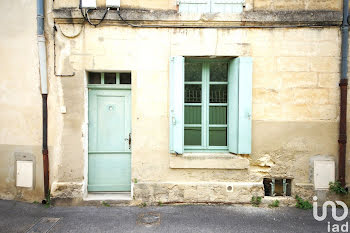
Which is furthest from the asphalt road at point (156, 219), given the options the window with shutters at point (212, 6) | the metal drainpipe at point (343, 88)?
the window with shutters at point (212, 6)

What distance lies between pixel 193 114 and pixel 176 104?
0.50 metres

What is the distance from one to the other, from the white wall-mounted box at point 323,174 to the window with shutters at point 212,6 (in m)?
3.20

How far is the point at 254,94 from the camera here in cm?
432

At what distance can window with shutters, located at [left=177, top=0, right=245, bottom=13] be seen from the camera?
4301 mm

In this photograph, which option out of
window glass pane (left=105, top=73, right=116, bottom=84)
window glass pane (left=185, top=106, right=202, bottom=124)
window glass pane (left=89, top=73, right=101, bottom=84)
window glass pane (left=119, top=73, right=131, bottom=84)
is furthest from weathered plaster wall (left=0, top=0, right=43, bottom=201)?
window glass pane (left=185, top=106, right=202, bottom=124)

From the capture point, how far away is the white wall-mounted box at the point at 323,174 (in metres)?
4.29

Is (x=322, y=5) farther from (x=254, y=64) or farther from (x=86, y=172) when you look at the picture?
(x=86, y=172)

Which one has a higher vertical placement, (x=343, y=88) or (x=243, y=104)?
(x=343, y=88)

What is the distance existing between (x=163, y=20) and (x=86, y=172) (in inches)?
125

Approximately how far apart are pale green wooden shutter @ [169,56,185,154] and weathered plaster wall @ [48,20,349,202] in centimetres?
15

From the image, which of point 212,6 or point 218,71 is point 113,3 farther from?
point 218,71

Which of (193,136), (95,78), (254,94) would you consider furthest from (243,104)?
(95,78)

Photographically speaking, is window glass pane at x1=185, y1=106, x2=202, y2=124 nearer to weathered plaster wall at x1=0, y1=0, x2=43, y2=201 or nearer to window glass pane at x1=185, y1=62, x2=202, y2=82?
window glass pane at x1=185, y1=62, x2=202, y2=82

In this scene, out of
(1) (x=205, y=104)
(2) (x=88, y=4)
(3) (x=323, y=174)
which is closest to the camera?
(2) (x=88, y=4)
